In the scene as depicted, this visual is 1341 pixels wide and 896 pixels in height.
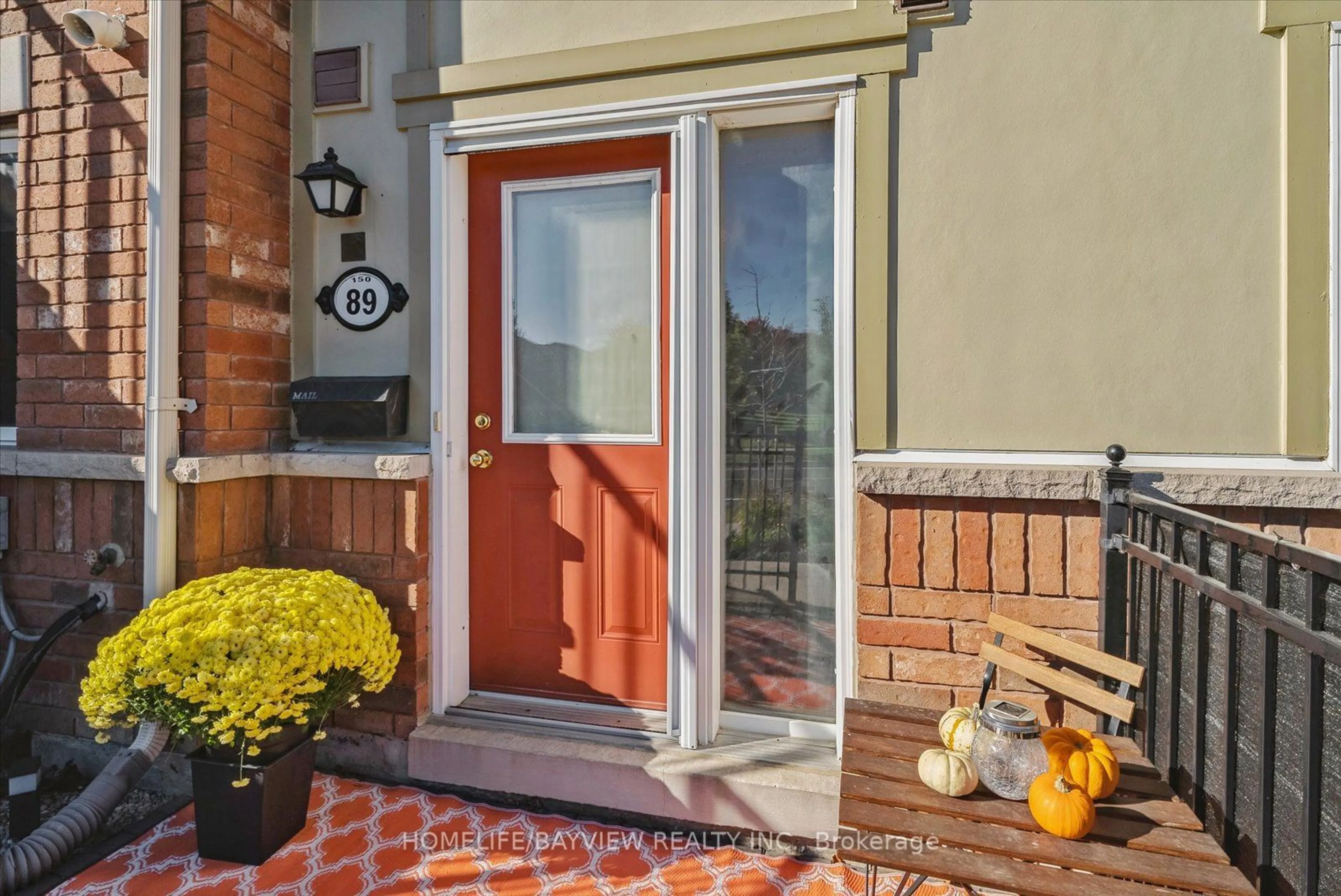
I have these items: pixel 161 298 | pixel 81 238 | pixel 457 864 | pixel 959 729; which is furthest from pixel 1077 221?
pixel 81 238

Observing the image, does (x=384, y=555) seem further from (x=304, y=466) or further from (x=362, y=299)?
(x=362, y=299)

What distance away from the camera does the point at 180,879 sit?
2092 mm

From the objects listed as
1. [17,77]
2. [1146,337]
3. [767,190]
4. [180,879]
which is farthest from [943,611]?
[17,77]

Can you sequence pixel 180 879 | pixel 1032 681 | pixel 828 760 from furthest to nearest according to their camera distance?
pixel 828 760 < pixel 180 879 < pixel 1032 681

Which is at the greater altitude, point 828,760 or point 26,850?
point 828,760

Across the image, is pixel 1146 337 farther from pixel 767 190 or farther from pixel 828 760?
pixel 828 760

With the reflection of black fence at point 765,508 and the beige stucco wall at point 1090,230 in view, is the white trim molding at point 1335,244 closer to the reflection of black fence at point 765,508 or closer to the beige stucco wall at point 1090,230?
the beige stucco wall at point 1090,230

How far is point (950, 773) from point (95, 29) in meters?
3.40

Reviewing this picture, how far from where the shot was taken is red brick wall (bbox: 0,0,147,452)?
8.36 feet

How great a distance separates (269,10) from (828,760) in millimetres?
3279

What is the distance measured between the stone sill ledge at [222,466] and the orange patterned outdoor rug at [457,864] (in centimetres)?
109

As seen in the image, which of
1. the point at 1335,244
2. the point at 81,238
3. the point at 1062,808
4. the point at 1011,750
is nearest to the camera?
the point at 1062,808

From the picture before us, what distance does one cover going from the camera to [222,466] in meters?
2.51

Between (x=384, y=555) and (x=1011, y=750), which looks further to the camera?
(x=384, y=555)
